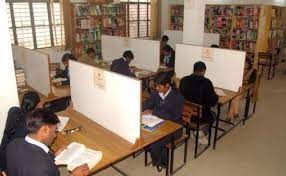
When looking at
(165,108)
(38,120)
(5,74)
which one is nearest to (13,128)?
(5,74)

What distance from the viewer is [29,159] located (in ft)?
5.49

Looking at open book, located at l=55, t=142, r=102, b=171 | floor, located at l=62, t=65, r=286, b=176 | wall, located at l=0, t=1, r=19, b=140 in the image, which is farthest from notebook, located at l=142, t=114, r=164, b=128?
wall, located at l=0, t=1, r=19, b=140

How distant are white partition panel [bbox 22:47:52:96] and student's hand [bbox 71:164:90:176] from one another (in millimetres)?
1911

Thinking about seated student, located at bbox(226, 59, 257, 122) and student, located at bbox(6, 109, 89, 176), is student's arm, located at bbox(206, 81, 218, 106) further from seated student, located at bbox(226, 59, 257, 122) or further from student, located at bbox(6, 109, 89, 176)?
student, located at bbox(6, 109, 89, 176)

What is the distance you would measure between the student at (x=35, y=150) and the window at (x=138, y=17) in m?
7.41

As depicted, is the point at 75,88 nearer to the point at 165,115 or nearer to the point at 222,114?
the point at 165,115

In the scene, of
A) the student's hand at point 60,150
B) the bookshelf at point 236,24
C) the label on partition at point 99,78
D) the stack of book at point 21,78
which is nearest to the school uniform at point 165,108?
the label on partition at point 99,78

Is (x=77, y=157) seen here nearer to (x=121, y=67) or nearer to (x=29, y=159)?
(x=29, y=159)

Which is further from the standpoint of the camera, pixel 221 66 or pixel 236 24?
pixel 236 24

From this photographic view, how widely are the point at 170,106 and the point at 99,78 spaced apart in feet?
2.97

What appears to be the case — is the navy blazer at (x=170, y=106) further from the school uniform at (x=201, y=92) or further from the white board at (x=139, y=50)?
the white board at (x=139, y=50)

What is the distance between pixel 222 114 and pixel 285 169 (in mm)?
1826

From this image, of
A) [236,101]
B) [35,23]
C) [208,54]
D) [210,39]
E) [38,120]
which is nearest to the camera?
[38,120]

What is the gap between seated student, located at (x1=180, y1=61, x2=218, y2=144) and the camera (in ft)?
11.7
